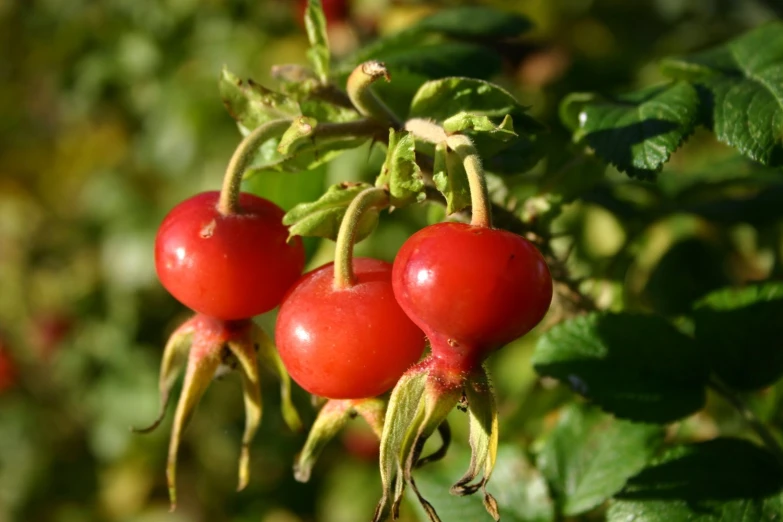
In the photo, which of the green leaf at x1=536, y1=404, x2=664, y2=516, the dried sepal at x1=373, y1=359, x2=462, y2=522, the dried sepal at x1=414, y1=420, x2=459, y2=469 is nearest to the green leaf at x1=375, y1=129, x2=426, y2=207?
the dried sepal at x1=373, y1=359, x2=462, y2=522

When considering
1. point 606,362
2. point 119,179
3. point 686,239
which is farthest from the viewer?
point 119,179

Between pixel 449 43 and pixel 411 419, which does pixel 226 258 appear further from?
pixel 449 43

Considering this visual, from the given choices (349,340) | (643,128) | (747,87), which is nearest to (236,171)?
(349,340)

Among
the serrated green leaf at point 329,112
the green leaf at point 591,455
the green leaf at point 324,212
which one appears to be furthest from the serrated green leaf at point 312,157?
the green leaf at point 591,455

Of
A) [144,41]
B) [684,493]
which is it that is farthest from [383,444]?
[144,41]

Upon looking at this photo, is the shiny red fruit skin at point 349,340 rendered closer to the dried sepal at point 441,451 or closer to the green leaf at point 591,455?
the dried sepal at point 441,451

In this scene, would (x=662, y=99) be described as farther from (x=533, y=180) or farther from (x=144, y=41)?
(x=144, y=41)
